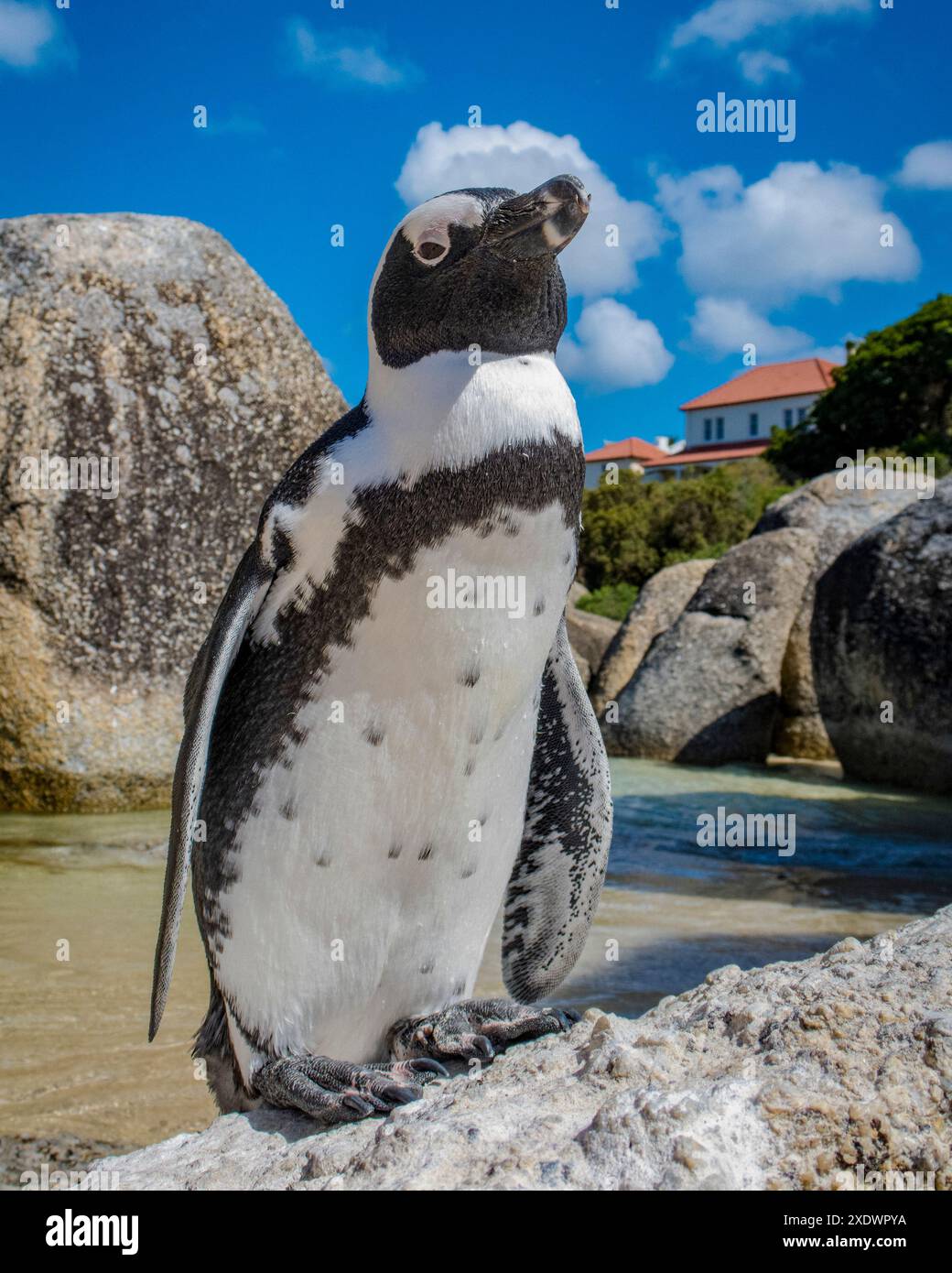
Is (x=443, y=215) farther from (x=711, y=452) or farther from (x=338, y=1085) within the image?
(x=711, y=452)

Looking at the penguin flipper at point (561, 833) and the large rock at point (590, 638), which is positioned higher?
the large rock at point (590, 638)

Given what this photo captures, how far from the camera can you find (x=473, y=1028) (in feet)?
7.23

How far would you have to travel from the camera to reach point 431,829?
215 cm

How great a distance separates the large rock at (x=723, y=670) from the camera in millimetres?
11836

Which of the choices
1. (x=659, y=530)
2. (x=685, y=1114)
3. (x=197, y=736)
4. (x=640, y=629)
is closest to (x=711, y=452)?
(x=659, y=530)

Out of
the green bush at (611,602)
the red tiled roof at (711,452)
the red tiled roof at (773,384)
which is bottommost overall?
the green bush at (611,602)

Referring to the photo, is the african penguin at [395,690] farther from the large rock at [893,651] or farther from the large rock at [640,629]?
the large rock at [640,629]

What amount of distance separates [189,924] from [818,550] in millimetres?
9572

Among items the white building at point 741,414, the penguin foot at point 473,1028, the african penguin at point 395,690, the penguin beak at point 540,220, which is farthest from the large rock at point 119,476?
the white building at point 741,414

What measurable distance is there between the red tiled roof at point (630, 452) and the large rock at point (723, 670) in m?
55.8

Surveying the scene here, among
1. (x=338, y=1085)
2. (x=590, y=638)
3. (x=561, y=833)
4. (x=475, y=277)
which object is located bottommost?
A: (x=338, y=1085)

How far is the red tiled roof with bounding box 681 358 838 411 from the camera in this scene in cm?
6469

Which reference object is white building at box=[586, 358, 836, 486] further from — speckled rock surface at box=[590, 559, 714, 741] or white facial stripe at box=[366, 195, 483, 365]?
white facial stripe at box=[366, 195, 483, 365]

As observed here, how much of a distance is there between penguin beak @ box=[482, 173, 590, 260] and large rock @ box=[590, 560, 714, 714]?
471 inches
